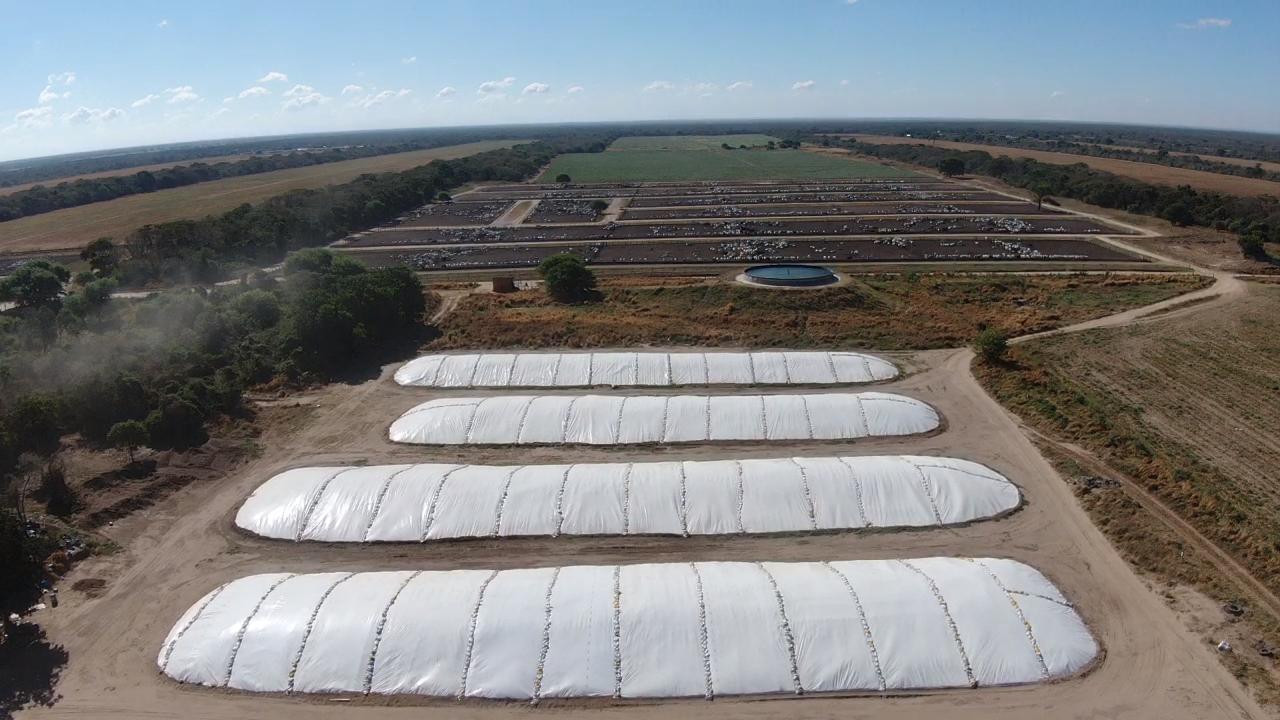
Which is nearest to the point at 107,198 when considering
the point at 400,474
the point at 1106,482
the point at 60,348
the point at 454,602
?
the point at 60,348

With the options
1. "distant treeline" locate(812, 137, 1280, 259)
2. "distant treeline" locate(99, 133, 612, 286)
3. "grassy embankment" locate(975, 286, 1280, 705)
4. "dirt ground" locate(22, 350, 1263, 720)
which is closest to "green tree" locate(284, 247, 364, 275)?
"distant treeline" locate(99, 133, 612, 286)

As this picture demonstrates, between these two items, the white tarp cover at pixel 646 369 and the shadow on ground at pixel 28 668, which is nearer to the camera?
the shadow on ground at pixel 28 668

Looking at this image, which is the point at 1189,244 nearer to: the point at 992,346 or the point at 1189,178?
the point at 992,346

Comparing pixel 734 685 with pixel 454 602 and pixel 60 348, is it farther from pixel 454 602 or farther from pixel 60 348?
pixel 60 348

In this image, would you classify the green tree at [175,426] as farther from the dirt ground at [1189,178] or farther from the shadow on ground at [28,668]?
the dirt ground at [1189,178]

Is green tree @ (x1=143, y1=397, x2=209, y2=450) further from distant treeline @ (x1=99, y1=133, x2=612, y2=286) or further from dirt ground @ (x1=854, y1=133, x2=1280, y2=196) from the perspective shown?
dirt ground @ (x1=854, y1=133, x2=1280, y2=196)

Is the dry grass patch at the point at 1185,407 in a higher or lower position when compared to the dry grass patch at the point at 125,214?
lower

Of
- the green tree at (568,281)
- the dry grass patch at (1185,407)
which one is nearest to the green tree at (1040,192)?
the dry grass patch at (1185,407)

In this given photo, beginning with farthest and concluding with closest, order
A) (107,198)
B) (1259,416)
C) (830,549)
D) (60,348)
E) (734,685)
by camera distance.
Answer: (107,198)
(60,348)
(1259,416)
(830,549)
(734,685)
